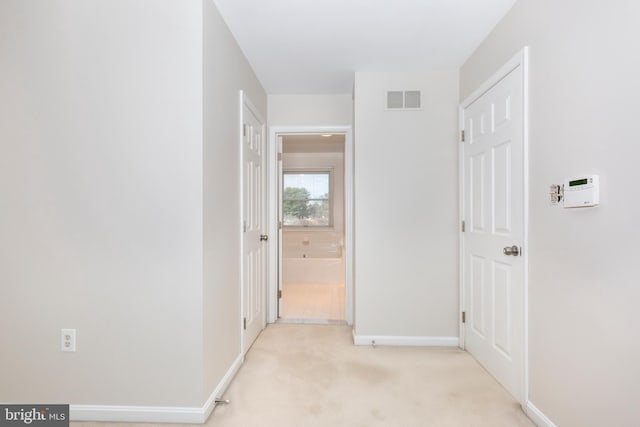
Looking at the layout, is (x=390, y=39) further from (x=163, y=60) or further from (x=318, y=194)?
(x=318, y=194)

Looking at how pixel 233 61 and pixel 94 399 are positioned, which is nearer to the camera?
pixel 94 399

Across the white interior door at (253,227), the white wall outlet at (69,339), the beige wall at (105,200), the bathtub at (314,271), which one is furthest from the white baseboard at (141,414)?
the bathtub at (314,271)

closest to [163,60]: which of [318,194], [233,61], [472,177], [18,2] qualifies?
[233,61]

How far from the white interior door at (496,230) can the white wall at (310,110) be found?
1.23 meters

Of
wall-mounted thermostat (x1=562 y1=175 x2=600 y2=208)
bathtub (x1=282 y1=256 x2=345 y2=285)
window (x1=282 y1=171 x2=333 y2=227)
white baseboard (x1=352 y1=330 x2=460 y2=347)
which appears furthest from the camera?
window (x1=282 y1=171 x2=333 y2=227)

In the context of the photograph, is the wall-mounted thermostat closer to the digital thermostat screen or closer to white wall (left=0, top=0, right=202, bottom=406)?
the digital thermostat screen

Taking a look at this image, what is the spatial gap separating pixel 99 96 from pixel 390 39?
1.87 m

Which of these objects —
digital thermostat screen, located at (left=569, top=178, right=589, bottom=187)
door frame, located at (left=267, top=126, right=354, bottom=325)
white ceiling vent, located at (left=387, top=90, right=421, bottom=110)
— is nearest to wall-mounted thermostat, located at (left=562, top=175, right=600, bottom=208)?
digital thermostat screen, located at (left=569, top=178, right=589, bottom=187)

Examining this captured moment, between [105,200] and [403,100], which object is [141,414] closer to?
[105,200]

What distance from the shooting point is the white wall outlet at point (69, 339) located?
1899 millimetres

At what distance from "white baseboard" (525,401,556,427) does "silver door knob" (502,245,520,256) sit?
0.80 meters

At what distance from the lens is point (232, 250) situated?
243cm

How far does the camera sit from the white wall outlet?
1899 mm

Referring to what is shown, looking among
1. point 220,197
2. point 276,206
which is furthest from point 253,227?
point 220,197
